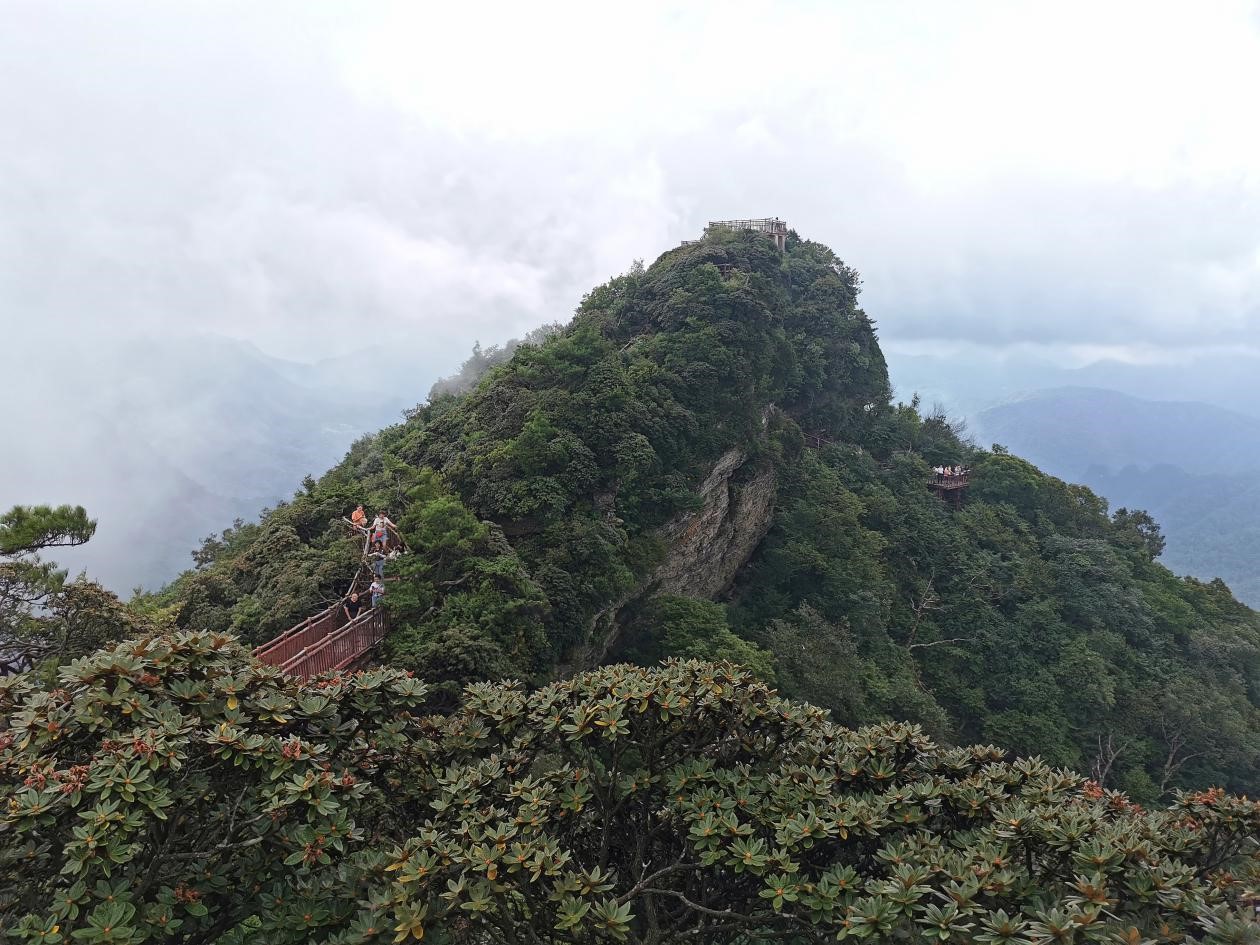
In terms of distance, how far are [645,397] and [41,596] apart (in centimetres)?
1336

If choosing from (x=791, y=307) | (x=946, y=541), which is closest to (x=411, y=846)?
(x=946, y=541)

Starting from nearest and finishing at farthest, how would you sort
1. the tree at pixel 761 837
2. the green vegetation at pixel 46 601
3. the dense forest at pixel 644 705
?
the tree at pixel 761 837
the dense forest at pixel 644 705
the green vegetation at pixel 46 601

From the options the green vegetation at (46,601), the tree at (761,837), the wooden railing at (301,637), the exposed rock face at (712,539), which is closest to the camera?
the tree at (761,837)

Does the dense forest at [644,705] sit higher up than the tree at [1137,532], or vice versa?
the tree at [1137,532]

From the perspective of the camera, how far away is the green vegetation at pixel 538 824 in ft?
11.7

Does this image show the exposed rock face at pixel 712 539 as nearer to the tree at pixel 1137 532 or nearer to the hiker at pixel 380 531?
the hiker at pixel 380 531

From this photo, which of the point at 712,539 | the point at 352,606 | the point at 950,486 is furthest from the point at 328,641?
the point at 950,486

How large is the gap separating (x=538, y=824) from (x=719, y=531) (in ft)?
54.7

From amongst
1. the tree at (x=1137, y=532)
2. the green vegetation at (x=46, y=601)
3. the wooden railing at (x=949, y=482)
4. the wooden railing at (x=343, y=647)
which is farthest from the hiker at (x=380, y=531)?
the tree at (x=1137, y=532)

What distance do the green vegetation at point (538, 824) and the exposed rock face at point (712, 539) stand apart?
9.22 meters

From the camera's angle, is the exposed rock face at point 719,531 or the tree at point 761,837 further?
the exposed rock face at point 719,531

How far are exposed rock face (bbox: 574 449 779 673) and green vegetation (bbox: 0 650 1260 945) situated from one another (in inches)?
363

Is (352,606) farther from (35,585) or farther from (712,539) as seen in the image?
(712,539)

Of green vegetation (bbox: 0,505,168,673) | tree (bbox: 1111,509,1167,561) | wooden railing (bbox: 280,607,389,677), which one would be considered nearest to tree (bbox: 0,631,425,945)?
wooden railing (bbox: 280,607,389,677)
